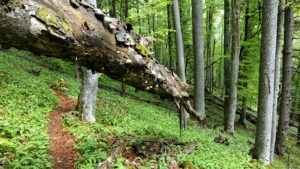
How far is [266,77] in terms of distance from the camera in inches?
263

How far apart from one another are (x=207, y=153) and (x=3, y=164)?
14.6ft

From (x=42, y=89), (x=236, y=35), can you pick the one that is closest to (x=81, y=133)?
(x=42, y=89)

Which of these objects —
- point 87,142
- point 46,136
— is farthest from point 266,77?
point 46,136

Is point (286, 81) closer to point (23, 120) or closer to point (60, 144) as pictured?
point (60, 144)

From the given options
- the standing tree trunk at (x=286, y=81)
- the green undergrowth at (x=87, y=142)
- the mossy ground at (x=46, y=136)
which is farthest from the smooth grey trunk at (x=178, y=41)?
the green undergrowth at (x=87, y=142)

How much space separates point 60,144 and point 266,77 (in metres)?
5.04

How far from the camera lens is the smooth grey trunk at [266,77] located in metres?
6.51

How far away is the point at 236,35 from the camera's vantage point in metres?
12.2

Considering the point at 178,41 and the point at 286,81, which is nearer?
the point at 286,81

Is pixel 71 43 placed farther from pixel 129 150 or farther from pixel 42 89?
pixel 42 89

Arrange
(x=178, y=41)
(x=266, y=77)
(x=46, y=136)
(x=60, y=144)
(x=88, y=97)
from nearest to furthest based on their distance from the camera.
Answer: (x=60, y=144), (x=46, y=136), (x=266, y=77), (x=88, y=97), (x=178, y=41)

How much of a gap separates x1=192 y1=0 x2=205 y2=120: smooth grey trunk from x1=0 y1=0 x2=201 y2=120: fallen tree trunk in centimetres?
838

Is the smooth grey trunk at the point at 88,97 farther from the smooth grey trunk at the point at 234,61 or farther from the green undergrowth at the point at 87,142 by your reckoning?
the smooth grey trunk at the point at 234,61

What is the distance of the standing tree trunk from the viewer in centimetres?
1193
